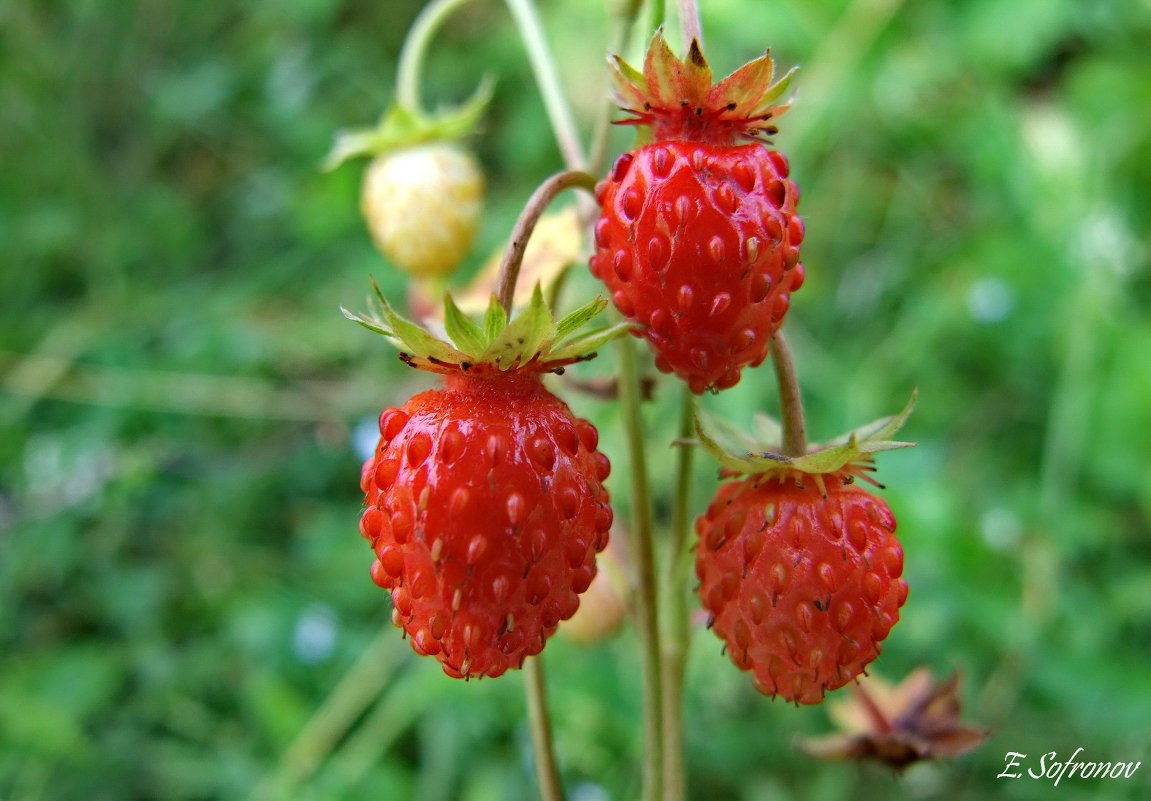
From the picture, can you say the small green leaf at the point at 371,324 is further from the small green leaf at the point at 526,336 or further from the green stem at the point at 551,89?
the green stem at the point at 551,89

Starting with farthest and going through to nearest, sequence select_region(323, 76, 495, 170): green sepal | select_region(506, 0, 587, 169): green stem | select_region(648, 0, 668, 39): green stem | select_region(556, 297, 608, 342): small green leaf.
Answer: select_region(323, 76, 495, 170): green sepal < select_region(506, 0, 587, 169): green stem < select_region(648, 0, 668, 39): green stem < select_region(556, 297, 608, 342): small green leaf

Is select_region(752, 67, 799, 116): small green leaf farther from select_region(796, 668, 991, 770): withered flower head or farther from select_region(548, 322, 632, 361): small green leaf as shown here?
select_region(796, 668, 991, 770): withered flower head

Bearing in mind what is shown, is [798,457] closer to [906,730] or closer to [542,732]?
[542,732]

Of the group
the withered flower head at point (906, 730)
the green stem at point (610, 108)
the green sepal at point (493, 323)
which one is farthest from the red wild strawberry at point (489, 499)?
the withered flower head at point (906, 730)

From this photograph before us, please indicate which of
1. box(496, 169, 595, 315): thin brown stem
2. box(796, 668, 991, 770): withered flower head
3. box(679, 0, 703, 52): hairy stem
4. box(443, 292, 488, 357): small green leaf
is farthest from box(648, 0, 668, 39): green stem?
box(796, 668, 991, 770): withered flower head

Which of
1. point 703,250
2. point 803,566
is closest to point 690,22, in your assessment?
point 703,250

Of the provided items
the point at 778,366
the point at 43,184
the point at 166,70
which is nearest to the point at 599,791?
the point at 778,366

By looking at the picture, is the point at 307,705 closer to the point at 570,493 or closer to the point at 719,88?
the point at 570,493
